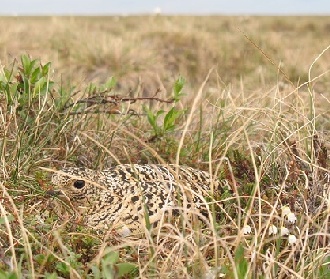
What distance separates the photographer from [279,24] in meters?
21.2

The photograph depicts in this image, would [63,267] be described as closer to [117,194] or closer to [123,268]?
[123,268]

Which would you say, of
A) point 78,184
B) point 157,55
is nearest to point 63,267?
point 78,184

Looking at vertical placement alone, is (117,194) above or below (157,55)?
above

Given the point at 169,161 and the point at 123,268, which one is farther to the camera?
the point at 169,161

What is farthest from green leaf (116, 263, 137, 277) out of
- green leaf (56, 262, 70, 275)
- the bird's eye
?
the bird's eye

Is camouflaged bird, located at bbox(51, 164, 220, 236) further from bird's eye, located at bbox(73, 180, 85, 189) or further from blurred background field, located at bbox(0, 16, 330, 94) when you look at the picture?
blurred background field, located at bbox(0, 16, 330, 94)

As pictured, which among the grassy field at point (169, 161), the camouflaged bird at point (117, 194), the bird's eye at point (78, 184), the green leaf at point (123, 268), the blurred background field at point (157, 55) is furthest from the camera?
the blurred background field at point (157, 55)

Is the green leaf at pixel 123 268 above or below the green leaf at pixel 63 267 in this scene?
above

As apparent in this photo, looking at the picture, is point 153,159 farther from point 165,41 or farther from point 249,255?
point 165,41

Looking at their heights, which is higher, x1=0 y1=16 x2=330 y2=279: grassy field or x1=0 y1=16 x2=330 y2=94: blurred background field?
x1=0 y1=16 x2=330 y2=279: grassy field

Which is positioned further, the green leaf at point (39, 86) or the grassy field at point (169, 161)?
the green leaf at point (39, 86)

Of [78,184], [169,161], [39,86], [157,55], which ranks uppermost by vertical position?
[39,86]

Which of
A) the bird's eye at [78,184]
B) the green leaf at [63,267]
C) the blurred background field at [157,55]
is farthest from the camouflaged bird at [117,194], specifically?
the blurred background field at [157,55]

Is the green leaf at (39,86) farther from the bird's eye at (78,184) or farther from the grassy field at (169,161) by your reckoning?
the bird's eye at (78,184)
